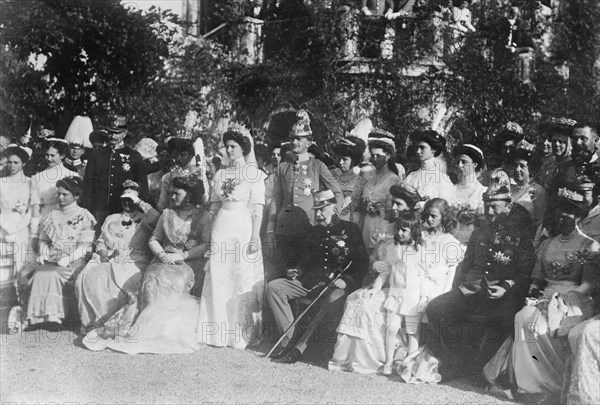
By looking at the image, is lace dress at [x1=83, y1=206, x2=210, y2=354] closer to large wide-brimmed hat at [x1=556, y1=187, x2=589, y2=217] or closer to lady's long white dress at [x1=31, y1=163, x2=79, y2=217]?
lady's long white dress at [x1=31, y1=163, x2=79, y2=217]

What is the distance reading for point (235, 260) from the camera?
7.78m

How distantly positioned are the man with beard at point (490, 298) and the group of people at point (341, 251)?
0.01 m

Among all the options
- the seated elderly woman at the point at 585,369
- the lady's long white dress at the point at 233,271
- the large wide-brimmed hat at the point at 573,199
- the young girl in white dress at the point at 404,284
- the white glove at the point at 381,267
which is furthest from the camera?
the lady's long white dress at the point at 233,271

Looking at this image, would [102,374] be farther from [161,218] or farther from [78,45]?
[78,45]

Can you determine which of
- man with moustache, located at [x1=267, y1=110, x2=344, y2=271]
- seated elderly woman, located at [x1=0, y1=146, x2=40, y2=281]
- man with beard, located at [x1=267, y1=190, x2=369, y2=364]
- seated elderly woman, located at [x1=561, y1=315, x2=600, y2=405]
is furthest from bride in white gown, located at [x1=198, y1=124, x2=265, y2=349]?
seated elderly woman, located at [x1=561, y1=315, x2=600, y2=405]

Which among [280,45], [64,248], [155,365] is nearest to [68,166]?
[64,248]

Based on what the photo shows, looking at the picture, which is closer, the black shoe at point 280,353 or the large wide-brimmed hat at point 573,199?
the large wide-brimmed hat at point 573,199

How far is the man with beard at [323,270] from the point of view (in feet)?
23.9

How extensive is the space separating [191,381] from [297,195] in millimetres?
2342

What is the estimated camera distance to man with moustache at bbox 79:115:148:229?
352 inches

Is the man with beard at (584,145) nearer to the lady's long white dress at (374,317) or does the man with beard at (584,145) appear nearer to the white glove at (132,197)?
the lady's long white dress at (374,317)

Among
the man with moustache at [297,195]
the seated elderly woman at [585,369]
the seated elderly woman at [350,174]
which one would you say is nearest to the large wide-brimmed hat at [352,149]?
the seated elderly woman at [350,174]

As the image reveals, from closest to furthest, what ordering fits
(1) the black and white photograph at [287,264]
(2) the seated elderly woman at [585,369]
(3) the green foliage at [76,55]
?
(2) the seated elderly woman at [585,369] < (1) the black and white photograph at [287,264] < (3) the green foliage at [76,55]

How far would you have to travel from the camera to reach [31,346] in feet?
24.7
